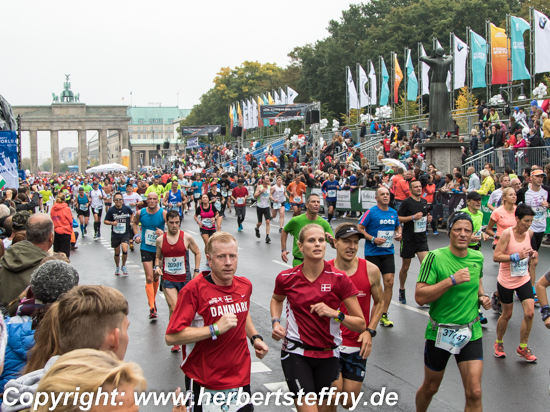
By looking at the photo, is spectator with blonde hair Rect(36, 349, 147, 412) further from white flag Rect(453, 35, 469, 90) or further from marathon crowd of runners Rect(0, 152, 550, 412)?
white flag Rect(453, 35, 469, 90)

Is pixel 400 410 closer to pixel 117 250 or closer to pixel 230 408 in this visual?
pixel 230 408

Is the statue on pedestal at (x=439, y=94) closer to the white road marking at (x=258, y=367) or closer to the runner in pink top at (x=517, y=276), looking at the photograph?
the runner in pink top at (x=517, y=276)

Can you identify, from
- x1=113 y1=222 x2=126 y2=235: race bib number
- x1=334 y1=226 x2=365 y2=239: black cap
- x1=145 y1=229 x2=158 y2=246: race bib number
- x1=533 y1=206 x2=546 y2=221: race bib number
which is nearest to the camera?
x1=334 y1=226 x2=365 y2=239: black cap

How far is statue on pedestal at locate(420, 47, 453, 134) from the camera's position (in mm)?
24011

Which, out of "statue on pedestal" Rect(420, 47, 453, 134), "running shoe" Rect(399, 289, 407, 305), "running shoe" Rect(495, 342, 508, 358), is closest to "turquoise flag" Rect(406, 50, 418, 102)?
"statue on pedestal" Rect(420, 47, 453, 134)

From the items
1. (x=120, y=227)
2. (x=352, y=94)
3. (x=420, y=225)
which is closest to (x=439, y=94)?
(x=120, y=227)

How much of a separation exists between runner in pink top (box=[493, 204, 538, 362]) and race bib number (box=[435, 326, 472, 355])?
228 centimetres

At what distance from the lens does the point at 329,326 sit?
4.58m

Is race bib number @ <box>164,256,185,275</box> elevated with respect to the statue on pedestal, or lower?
lower

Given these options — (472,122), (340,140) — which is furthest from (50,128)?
(472,122)

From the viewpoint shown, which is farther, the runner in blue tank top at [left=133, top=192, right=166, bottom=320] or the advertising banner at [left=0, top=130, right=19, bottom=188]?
the advertising banner at [left=0, top=130, right=19, bottom=188]

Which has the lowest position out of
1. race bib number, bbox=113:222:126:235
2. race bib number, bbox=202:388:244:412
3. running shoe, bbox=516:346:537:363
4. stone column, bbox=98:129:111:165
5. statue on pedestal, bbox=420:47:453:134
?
running shoe, bbox=516:346:537:363

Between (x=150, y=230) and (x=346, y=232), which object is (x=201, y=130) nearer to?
(x=150, y=230)

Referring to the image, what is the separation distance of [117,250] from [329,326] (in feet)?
33.3
